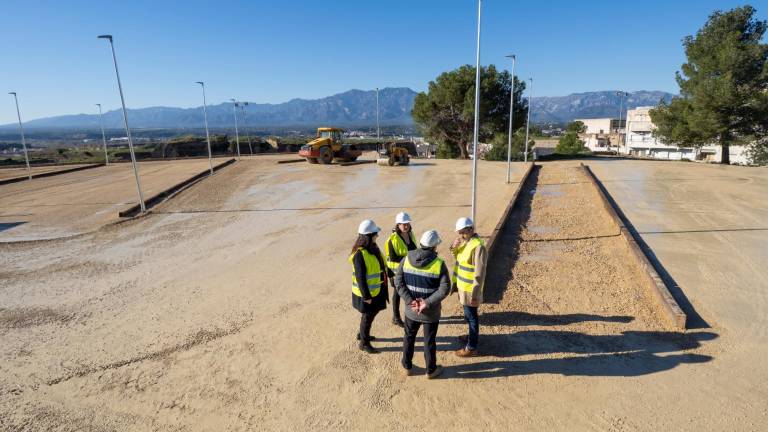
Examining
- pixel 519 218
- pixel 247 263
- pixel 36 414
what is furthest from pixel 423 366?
pixel 519 218

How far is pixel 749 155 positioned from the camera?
44688 mm

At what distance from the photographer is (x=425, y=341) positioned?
4.82 metres

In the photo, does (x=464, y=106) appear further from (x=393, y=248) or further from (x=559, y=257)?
(x=393, y=248)

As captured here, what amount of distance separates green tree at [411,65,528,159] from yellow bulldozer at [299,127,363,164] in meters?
11.8

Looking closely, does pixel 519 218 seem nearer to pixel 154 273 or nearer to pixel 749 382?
pixel 749 382

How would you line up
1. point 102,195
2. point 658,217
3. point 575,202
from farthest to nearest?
point 102,195 → point 575,202 → point 658,217

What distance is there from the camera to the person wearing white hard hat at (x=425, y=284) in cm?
446

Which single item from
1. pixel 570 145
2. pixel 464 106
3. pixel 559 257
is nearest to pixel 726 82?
pixel 464 106

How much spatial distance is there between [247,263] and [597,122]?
110m

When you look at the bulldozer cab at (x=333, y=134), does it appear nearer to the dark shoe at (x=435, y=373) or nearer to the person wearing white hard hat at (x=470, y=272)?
the person wearing white hard hat at (x=470, y=272)

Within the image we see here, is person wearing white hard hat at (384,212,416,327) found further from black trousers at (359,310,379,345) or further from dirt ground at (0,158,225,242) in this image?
dirt ground at (0,158,225,242)

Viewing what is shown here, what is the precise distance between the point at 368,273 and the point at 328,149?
2521 cm

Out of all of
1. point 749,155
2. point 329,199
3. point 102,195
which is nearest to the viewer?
point 329,199

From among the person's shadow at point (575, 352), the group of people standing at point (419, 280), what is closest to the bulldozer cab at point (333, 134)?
the group of people standing at point (419, 280)
